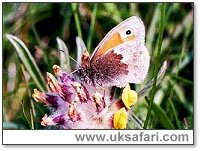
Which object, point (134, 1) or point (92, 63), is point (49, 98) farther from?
point (134, 1)

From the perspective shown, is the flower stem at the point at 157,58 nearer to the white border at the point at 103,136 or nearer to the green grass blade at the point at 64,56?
the white border at the point at 103,136

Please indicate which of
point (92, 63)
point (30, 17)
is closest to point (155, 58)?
point (92, 63)

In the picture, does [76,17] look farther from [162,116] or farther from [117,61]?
[162,116]

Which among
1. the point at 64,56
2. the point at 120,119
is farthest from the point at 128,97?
the point at 64,56

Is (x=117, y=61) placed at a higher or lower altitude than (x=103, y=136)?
higher

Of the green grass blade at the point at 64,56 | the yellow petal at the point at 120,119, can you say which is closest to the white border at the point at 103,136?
the yellow petal at the point at 120,119

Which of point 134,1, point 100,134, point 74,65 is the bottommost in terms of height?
point 100,134

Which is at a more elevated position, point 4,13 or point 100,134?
point 4,13
